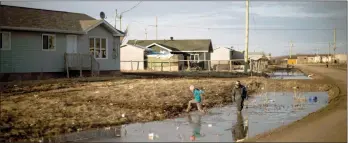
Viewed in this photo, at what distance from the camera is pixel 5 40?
2364 centimetres

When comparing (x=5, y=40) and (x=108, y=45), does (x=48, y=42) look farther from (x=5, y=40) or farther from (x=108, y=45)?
(x=108, y=45)

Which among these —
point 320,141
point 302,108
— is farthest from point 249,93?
point 320,141

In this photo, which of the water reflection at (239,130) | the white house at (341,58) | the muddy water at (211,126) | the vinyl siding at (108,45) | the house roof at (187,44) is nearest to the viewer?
the muddy water at (211,126)

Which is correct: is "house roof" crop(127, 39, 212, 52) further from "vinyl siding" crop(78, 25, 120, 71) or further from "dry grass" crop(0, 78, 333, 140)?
"dry grass" crop(0, 78, 333, 140)

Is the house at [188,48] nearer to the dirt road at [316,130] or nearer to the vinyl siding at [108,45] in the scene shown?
the vinyl siding at [108,45]

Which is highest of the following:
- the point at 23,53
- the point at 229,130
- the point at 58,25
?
the point at 58,25

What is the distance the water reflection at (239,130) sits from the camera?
10.8 meters

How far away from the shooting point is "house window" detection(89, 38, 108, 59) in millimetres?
28672

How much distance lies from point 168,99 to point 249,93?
7.19 m

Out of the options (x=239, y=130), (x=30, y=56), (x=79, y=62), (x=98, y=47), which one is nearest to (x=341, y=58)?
(x=98, y=47)

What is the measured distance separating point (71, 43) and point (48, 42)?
5.51ft

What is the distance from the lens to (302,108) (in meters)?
16.8

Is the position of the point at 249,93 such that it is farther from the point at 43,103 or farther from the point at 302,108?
the point at 43,103

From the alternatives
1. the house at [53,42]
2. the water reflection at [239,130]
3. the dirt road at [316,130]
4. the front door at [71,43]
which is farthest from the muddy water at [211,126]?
the front door at [71,43]
